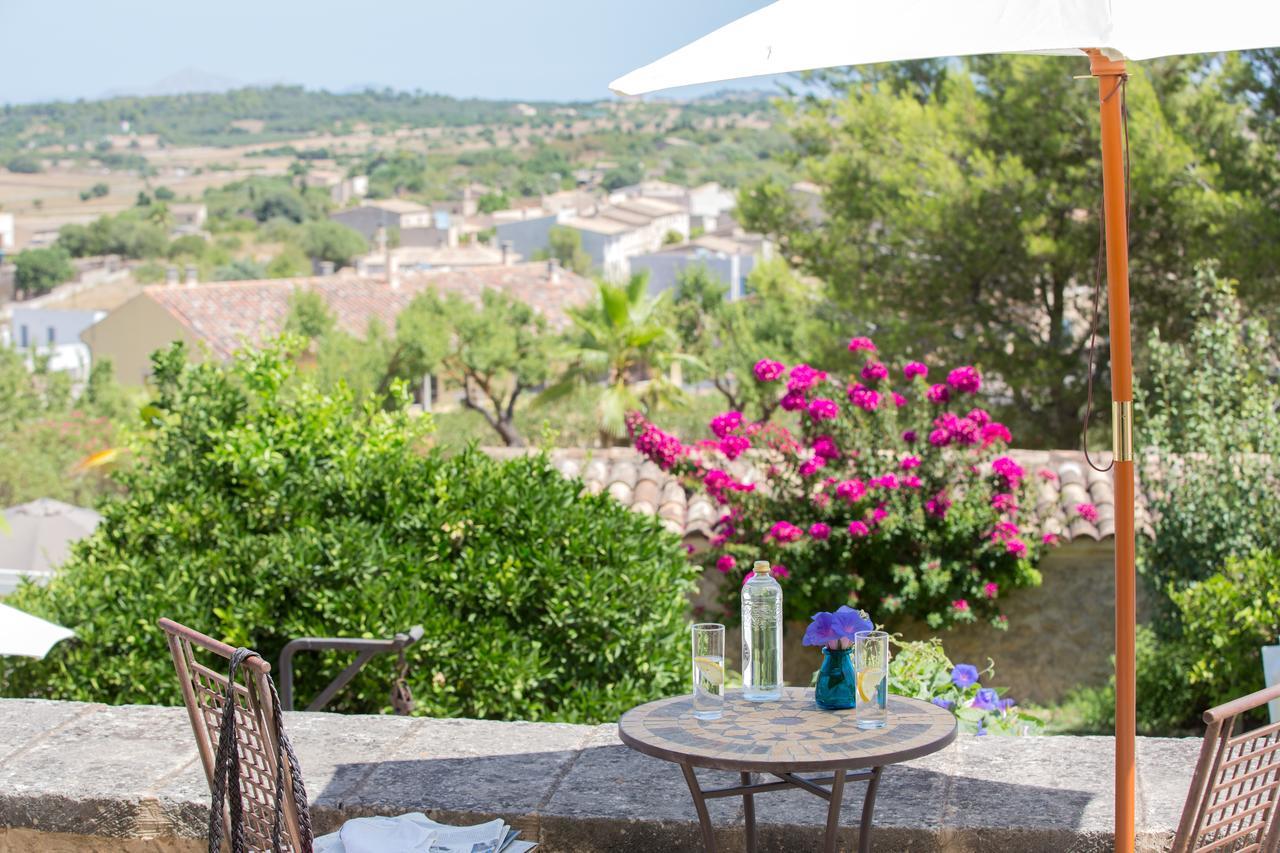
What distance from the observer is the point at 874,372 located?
7.83 metres

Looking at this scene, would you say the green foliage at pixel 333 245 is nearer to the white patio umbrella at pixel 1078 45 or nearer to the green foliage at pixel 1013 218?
the green foliage at pixel 1013 218

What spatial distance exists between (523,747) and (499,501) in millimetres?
1577

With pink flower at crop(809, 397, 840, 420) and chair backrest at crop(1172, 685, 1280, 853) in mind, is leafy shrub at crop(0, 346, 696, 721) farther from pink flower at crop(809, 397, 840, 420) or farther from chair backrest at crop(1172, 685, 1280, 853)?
pink flower at crop(809, 397, 840, 420)

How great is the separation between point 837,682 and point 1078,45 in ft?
4.32

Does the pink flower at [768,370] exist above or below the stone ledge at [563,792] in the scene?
above

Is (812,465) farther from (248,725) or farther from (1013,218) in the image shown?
(1013,218)

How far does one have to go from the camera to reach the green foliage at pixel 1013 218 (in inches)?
595

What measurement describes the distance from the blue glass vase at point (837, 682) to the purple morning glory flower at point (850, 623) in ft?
0.13

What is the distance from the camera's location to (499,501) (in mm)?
4844

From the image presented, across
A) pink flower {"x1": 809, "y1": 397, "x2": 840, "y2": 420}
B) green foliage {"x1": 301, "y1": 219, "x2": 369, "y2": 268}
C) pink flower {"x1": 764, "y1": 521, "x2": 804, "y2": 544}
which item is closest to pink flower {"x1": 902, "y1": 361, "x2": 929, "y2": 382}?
pink flower {"x1": 809, "y1": 397, "x2": 840, "y2": 420}

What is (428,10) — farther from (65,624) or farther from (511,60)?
(65,624)

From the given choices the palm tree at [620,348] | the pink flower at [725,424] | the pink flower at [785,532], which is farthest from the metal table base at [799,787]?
the palm tree at [620,348]

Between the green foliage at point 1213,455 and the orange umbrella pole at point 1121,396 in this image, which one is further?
the green foliage at point 1213,455

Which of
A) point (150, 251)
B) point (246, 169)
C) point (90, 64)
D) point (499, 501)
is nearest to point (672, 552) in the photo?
point (499, 501)
